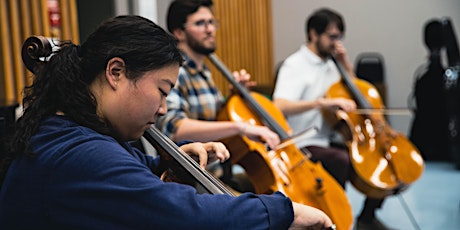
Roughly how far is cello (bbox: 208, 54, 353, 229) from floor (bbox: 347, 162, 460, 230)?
1.39m

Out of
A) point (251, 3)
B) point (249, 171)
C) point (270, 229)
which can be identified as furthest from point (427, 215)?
point (251, 3)

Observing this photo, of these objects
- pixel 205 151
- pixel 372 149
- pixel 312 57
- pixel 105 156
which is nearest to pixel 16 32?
pixel 312 57

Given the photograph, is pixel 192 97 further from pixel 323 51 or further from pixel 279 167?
pixel 323 51

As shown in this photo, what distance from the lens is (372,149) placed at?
292 centimetres

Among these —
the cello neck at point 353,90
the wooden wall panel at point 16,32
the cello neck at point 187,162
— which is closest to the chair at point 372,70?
the cello neck at point 353,90

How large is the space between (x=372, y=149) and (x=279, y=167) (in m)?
0.96

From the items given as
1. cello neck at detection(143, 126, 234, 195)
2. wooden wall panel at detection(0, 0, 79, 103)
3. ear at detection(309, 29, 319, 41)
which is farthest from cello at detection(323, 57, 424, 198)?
cello neck at detection(143, 126, 234, 195)

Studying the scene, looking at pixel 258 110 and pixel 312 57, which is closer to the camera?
pixel 258 110

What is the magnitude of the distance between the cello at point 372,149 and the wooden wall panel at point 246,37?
2.44 m

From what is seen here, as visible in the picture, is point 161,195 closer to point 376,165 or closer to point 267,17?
point 376,165

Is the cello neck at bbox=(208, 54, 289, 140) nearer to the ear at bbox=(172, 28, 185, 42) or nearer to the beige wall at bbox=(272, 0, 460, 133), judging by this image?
the ear at bbox=(172, 28, 185, 42)

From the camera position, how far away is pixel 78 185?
40.3 inches

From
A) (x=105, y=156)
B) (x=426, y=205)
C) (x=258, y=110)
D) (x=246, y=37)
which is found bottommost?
(x=426, y=205)

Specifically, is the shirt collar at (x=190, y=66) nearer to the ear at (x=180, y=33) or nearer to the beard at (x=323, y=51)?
the ear at (x=180, y=33)
